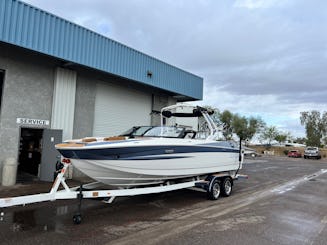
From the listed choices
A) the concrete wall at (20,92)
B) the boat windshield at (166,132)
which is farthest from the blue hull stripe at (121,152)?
the concrete wall at (20,92)

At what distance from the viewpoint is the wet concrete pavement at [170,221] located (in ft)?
15.8

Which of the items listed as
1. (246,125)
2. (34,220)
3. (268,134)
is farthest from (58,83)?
A: (268,134)

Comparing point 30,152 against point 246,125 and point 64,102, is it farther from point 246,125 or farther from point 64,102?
point 246,125

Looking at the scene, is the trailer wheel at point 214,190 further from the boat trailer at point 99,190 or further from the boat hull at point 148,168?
the boat hull at point 148,168

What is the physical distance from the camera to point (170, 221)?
19.3ft

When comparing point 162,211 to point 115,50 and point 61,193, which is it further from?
point 115,50

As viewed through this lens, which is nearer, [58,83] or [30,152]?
[58,83]

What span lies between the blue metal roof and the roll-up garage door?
101 cm

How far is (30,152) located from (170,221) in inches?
323

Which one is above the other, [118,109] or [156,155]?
[118,109]

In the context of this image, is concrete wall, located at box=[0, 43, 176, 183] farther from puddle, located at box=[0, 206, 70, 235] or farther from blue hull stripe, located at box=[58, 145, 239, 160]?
blue hull stripe, located at box=[58, 145, 239, 160]

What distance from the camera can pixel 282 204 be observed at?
7.88m

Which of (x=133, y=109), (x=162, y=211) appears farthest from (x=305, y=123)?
(x=162, y=211)

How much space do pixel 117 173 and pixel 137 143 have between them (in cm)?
76
